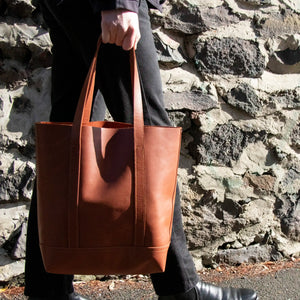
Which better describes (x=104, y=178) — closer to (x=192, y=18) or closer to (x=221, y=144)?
(x=221, y=144)

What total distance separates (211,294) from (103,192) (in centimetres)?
69

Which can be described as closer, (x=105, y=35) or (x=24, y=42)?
(x=105, y=35)

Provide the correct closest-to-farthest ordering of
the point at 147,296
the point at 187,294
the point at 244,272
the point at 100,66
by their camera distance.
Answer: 1. the point at 100,66
2. the point at 187,294
3. the point at 147,296
4. the point at 244,272

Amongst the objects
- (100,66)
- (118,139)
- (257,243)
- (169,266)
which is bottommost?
(257,243)

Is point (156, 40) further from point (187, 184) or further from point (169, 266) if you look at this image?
point (169, 266)

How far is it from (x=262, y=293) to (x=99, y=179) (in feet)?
3.80

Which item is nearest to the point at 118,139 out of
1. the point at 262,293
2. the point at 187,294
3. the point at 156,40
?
the point at 187,294

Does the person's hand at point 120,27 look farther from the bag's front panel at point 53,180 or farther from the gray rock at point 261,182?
the gray rock at point 261,182

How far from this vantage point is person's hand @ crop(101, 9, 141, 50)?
3.97ft

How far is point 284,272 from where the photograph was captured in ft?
7.16

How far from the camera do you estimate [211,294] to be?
5.24 ft

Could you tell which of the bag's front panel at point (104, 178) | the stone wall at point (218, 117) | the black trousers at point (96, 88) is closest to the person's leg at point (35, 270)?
the black trousers at point (96, 88)

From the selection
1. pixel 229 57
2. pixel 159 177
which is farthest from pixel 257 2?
pixel 159 177

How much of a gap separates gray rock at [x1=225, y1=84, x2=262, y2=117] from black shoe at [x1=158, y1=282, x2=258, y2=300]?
919 mm
